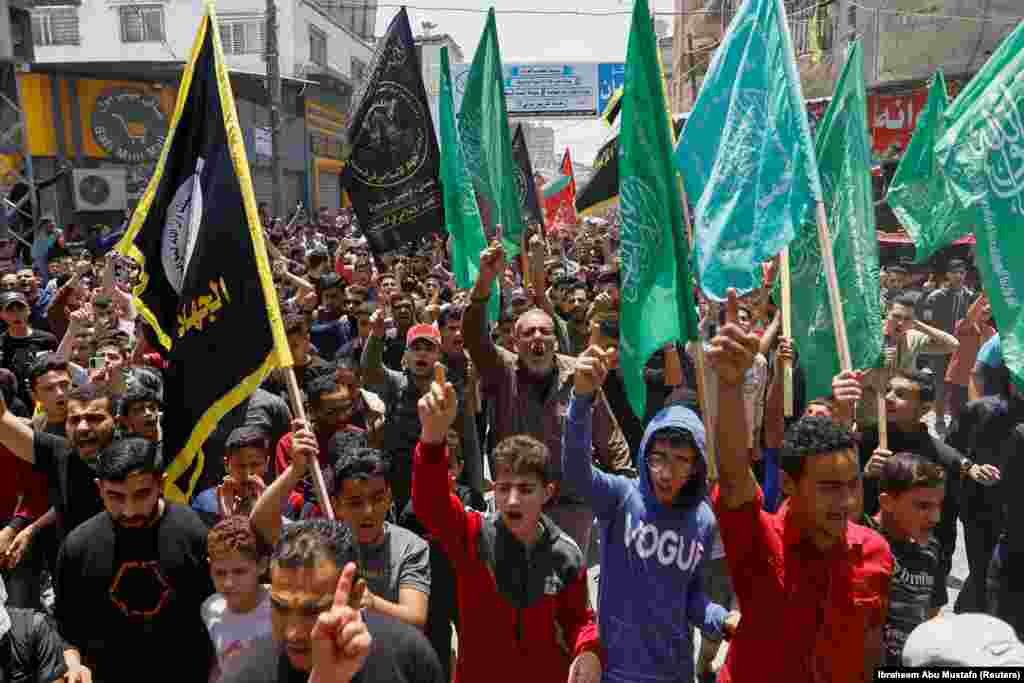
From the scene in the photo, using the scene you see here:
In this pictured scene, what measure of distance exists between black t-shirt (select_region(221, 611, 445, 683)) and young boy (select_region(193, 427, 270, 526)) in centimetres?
150

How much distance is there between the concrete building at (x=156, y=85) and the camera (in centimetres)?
2580

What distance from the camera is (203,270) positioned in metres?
3.77

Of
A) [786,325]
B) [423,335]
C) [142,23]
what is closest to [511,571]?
[786,325]

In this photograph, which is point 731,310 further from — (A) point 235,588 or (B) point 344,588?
(A) point 235,588

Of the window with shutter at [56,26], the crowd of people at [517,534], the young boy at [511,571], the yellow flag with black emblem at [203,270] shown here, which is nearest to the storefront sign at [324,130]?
the window with shutter at [56,26]

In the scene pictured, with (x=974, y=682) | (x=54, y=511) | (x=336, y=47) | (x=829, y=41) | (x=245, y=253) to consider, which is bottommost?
(x=54, y=511)

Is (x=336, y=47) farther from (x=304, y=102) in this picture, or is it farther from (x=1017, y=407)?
(x=1017, y=407)

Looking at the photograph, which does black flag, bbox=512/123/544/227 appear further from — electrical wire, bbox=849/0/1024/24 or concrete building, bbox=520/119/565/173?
concrete building, bbox=520/119/565/173

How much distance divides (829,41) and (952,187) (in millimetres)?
19501

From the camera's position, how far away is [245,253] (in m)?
3.69

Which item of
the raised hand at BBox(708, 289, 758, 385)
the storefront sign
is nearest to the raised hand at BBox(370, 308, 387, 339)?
the raised hand at BBox(708, 289, 758, 385)

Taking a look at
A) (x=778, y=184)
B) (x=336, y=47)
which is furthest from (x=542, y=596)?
(x=336, y=47)

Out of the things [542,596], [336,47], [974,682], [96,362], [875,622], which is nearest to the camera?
[974,682]

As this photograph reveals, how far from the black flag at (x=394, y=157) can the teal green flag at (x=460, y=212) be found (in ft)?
0.46
